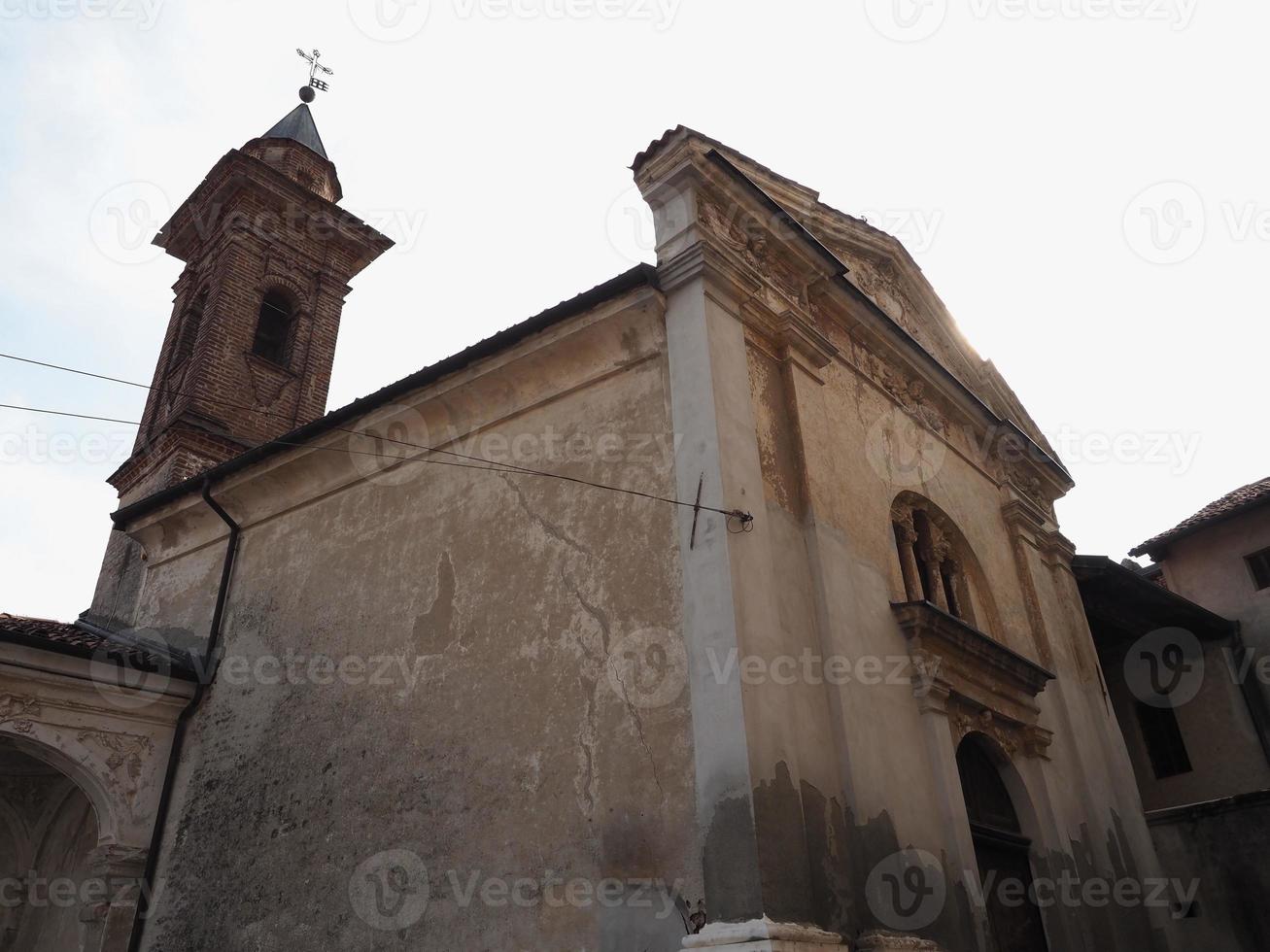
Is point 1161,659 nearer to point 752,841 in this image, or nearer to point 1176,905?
point 1176,905

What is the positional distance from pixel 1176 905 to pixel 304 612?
8449 mm

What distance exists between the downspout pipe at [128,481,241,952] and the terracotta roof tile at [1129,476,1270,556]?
43.9 feet

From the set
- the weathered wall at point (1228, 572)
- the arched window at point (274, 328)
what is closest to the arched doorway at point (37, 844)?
the arched window at point (274, 328)

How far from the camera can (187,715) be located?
917 cm

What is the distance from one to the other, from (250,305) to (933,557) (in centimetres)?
1145

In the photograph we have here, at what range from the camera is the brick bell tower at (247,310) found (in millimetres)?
13883

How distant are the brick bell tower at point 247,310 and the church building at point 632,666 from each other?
336 centimetres

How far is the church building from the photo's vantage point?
5828 mm

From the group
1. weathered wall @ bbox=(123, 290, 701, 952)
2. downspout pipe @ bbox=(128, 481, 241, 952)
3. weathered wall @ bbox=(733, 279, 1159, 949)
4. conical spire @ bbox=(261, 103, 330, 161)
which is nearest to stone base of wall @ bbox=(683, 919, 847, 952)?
weathered wall @ bbox=(733, 279, 1159, 949)

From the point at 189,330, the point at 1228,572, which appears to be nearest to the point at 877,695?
the point at 1228,572

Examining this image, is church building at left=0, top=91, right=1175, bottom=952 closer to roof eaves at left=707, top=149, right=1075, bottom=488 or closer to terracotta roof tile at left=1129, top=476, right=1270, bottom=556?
roof eaves at left=707, top=149, right=1075, bottom=488

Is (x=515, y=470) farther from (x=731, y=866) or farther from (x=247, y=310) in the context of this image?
(x=247, y=310)

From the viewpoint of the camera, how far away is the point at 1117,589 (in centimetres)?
1312

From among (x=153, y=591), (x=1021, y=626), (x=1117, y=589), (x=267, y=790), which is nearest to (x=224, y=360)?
(x=153, y=591)
